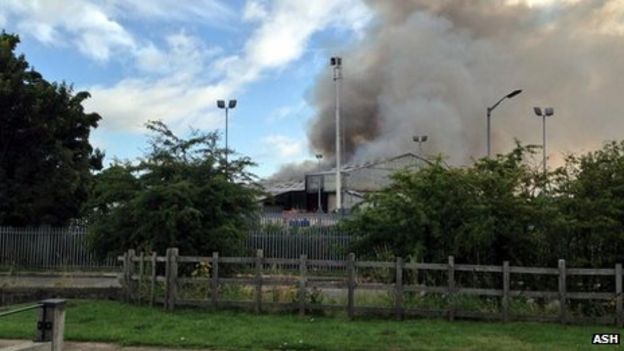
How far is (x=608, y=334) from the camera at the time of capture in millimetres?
13195

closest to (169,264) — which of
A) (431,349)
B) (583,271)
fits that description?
(431,349)

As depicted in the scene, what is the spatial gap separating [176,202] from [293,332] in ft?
25.6

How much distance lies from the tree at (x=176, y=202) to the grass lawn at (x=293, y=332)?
424 centimetres

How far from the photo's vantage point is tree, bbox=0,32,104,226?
32.5m

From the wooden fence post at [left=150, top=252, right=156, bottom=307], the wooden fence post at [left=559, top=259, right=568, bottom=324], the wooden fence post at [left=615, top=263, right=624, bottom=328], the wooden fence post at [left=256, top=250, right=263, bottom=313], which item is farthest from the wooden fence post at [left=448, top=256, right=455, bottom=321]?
the wooden fence post at [left=150, top=252, right=156, bottom=307]

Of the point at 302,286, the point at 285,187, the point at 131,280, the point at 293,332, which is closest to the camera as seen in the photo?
the point at 293,332

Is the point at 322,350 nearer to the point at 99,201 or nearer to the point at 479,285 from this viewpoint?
the point at 479,285

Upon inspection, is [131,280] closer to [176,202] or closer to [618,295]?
[176,202]

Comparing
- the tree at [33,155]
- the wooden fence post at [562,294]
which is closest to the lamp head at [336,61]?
the tree at [33,155]

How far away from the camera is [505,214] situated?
54.9ft

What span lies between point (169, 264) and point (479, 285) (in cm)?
692

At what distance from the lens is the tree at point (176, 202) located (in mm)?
19672

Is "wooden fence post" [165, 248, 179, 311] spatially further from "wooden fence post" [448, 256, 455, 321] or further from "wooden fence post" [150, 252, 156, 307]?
"wooden fence post" [448, 256, 455, 321]

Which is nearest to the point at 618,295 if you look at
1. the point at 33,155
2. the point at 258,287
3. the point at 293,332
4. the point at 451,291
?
the point at 451,291
